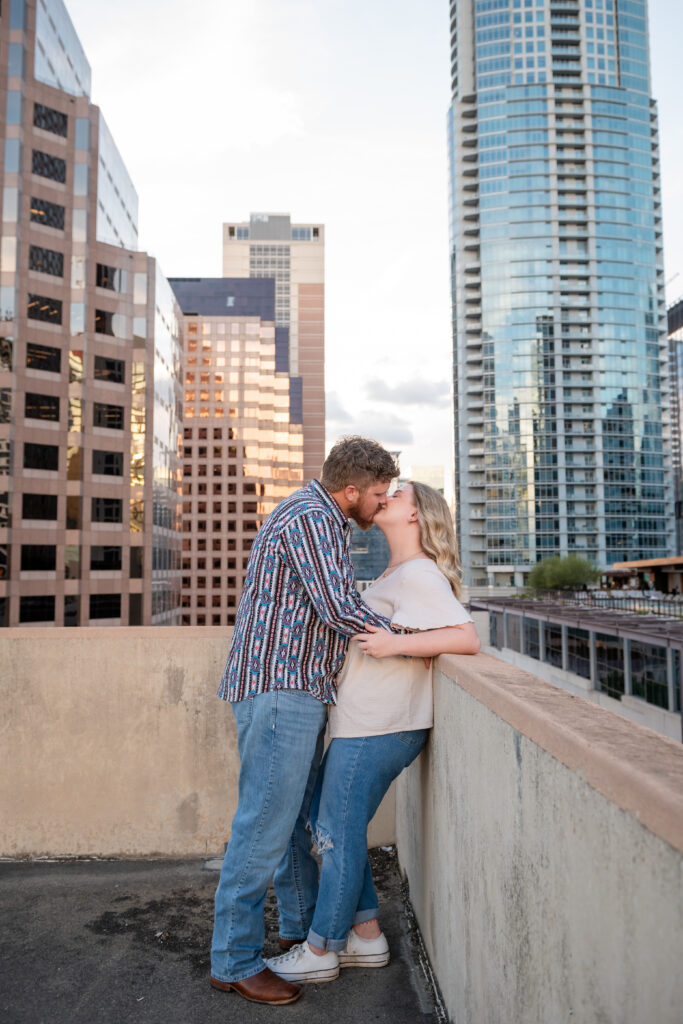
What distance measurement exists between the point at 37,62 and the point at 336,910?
64368 millimetres

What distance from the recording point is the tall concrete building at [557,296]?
102250 millimetres

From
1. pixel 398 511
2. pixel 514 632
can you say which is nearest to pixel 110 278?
pixel 514 632

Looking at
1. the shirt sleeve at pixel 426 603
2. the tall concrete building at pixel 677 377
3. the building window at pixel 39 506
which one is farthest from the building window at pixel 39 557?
the tall concrete building at pixel 677 377

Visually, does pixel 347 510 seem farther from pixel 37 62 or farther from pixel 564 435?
pixel 564 435

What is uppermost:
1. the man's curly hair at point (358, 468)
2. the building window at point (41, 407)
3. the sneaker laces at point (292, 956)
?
the building window at point (41, 407)

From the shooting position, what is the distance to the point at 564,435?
10344cm

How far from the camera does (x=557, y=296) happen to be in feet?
349

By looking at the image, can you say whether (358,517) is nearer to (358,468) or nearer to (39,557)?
(358,468)

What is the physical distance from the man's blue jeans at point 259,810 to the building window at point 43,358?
55905 mm

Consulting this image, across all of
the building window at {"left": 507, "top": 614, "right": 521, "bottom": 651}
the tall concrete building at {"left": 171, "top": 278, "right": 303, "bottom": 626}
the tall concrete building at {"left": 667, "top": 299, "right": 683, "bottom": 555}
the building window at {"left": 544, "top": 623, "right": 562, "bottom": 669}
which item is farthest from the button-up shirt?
the tall concrete building at {"left": 667, "top": 299, "right": 683, "bottom": 555}

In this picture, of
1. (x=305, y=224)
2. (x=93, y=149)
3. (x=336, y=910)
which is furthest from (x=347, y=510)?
(x=305, y=224)

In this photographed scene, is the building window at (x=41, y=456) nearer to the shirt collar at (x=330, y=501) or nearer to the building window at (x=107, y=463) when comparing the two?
the building window at (x=107, y=463)

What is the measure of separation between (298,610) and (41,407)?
2181 inches

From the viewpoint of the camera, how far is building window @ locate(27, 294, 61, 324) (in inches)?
2095
